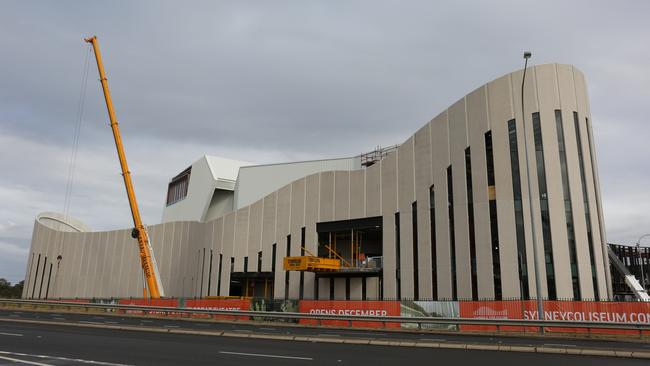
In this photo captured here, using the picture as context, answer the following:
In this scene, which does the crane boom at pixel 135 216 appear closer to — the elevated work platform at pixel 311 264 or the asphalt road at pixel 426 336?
the elevated work platform at pixel 311 264

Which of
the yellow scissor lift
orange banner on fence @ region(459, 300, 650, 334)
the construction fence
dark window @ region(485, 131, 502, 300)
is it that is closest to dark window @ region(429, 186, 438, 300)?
dark window @ region(485, 131, 502, 300)

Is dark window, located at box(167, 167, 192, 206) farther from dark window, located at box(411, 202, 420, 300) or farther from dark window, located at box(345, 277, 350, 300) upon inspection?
dark window, located at box(411, 202, 420, 300)

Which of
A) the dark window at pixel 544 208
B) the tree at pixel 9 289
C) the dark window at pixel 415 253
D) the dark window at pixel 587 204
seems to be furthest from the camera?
the tree at pixel 9 289

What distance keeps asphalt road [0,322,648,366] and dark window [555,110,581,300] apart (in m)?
21.2

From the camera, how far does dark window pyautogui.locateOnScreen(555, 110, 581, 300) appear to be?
32250mm

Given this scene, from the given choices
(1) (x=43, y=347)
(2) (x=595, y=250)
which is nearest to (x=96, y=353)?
(1) (x=43, y=347)

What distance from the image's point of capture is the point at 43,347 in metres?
14.2

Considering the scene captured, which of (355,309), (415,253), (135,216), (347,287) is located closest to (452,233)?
(415,253)

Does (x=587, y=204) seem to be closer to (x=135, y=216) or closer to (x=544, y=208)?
(x=544, y=208)

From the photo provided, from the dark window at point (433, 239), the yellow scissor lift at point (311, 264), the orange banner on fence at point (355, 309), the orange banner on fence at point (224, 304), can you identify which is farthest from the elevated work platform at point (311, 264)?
the dark window at point (433, 239)

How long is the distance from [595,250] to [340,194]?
21.9 m

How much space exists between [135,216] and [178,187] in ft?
109

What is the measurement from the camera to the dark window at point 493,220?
3388 cm

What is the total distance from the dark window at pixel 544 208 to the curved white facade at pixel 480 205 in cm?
7
